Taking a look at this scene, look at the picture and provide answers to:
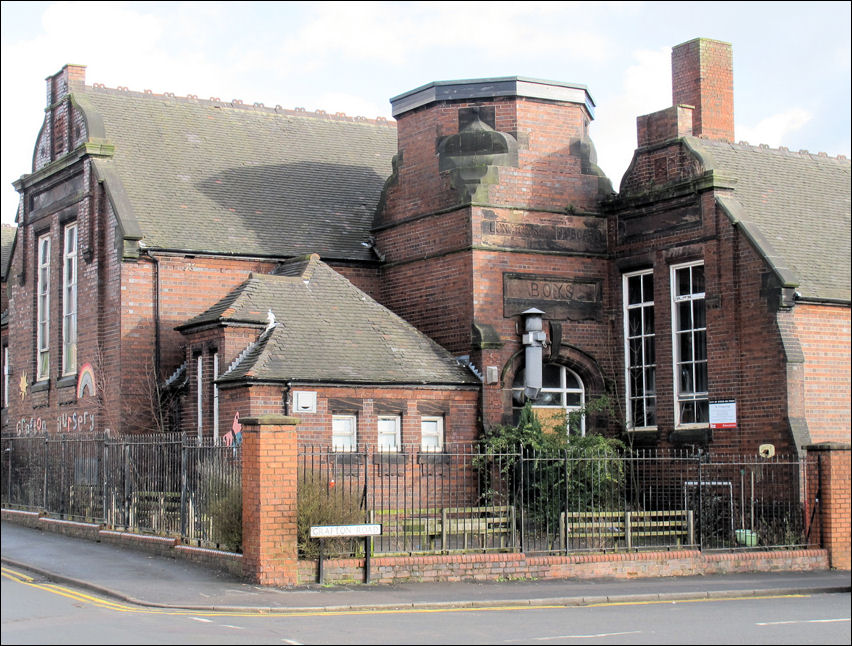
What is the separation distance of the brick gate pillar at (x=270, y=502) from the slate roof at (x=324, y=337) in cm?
520

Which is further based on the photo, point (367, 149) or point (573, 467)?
point (367, 149)

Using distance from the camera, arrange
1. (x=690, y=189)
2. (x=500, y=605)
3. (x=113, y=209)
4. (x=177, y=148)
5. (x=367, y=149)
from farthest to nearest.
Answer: (x=367, y=149)
(x=177, y=148)
(x=113, y=209)
(x=690, y=189)
(x=500, y=605)

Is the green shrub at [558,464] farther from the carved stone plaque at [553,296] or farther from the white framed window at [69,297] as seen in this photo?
Answer: the white framed window at [69,297]

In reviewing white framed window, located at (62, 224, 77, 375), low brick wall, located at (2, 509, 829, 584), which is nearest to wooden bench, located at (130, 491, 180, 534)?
low brick wall, located at (2, 509, 829, 584)

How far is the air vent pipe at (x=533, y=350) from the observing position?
25109 millimetres

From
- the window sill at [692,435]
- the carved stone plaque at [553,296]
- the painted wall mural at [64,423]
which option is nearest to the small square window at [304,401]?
the carved stone plaque at [553,296]

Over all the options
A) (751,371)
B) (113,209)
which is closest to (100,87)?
(113,209)

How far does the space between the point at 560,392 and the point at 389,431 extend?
4512 millimetres

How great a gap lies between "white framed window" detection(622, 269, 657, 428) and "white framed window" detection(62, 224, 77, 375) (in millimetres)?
12546

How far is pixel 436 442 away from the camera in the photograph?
24188 mm

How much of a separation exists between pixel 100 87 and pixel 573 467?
Answer: 1600cm

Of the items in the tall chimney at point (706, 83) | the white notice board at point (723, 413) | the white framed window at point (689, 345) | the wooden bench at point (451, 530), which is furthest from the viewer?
the tall chimney at point (706, 83)

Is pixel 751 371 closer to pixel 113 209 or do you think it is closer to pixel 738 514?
pixel 738 514

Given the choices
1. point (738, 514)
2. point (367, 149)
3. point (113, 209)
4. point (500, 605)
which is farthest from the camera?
point (367, 149)
